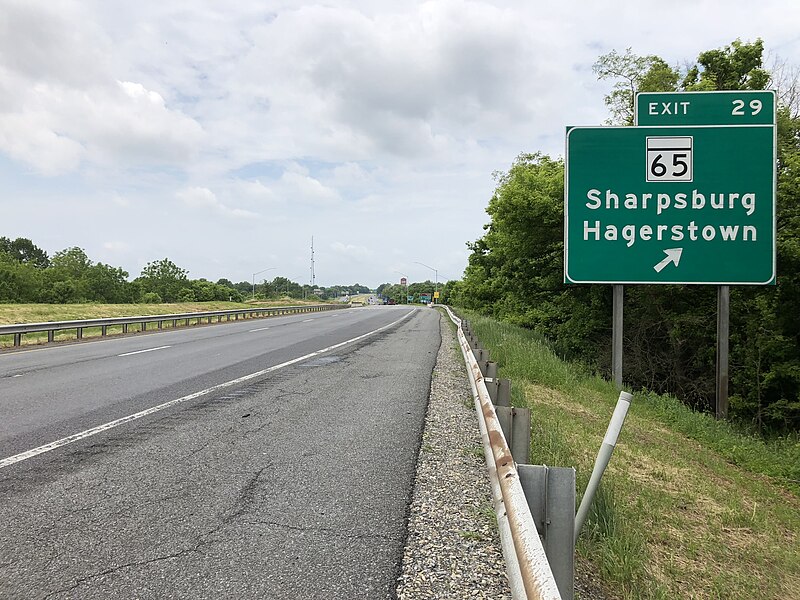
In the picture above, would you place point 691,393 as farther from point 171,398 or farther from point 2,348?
point 2,348

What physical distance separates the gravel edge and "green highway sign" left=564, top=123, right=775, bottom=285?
5.69 m

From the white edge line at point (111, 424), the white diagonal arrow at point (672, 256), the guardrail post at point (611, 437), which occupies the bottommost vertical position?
the white edge line at point (111, 424)

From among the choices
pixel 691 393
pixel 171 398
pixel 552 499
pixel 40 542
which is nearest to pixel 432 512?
pixel 552 499

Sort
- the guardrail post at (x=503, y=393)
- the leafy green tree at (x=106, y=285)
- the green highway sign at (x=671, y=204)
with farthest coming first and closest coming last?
the leafy green tree at (x=106, y=285) → the green highway sign at (x=671, y=204) → the guardrail post at (x=503, y=393)

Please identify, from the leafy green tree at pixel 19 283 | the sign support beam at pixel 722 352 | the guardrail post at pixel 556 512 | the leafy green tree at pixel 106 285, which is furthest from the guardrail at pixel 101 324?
the leafy green tree at pixel 106 285

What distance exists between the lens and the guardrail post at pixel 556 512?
279cm

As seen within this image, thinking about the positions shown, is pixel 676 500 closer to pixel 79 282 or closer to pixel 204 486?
pixel 204 486

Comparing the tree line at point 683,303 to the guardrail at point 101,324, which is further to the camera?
the guardrail at point 101,324

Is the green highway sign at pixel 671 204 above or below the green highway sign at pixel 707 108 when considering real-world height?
below

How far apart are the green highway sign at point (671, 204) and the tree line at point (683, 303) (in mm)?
2450

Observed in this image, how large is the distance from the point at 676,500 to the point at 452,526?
2.64 meters

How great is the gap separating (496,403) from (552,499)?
329 cm

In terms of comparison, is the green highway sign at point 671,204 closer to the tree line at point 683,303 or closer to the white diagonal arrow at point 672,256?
the white diagonal arrow at point 672,256

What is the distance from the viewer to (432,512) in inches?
161
